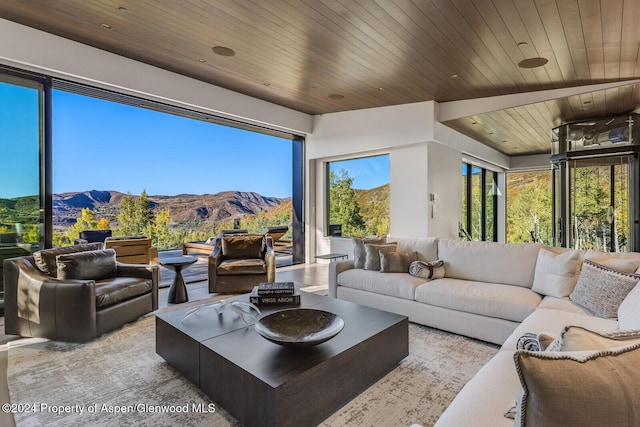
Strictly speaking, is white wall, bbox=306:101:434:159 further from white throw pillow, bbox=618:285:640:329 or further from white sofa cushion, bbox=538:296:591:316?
white throw pillow, bbox=618:285:640:329

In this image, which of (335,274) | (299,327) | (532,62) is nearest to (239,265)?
(335,274)

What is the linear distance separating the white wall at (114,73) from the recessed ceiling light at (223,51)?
122cm

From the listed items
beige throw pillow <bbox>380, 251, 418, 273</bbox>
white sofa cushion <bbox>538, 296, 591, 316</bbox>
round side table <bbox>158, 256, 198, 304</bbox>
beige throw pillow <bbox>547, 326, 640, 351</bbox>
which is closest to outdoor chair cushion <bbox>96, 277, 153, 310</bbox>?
round side table <bbox>158, 256, 198, 304</bbox>

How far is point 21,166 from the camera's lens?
12.9ft

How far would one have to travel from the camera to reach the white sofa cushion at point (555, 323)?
6.84 ft

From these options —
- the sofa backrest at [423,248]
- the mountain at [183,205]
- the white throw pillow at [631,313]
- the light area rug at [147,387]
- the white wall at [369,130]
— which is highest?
the white wall at [369,130]

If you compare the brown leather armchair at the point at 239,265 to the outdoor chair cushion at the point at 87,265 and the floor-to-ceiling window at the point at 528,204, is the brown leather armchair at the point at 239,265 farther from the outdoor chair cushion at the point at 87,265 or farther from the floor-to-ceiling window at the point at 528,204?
the floor-to-ceiling window at the point at 528,204

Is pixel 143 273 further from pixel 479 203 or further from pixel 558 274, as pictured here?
pixel 479 203

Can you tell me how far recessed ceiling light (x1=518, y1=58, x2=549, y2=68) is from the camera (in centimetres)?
397

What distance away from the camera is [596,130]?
569 centimetres

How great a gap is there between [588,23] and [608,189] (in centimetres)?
358

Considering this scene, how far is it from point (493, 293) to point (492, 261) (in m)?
0.60

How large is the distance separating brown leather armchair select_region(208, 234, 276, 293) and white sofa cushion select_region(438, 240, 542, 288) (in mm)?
2428

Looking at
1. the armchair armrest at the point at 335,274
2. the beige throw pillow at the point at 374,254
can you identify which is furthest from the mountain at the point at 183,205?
the beige throw pillow at the point at 374,254
